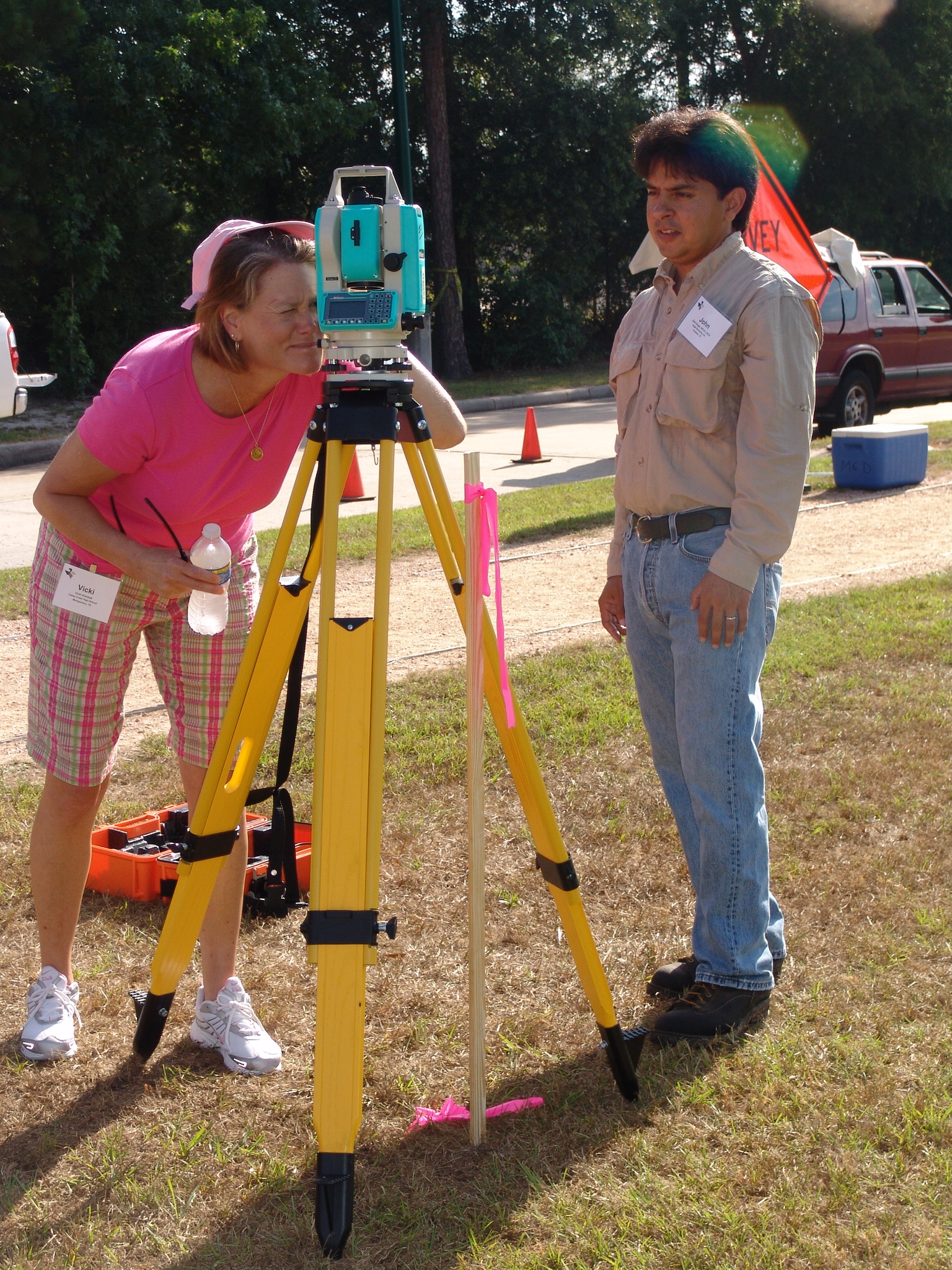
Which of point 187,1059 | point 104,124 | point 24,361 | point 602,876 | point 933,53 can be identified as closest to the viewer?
point 187,1059

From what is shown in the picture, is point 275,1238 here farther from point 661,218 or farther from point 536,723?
point 536,723

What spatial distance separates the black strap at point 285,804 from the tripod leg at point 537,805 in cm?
26

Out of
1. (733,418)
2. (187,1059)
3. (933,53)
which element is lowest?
(187,1059)

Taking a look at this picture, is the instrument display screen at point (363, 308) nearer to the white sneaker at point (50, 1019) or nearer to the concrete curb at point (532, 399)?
the white sneaker at point (50, 1019)

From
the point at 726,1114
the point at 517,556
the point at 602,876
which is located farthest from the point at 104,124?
the point at 726,1114

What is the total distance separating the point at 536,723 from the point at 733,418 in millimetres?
2419

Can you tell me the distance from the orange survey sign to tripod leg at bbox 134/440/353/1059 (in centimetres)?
797

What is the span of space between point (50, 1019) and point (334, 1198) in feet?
3.45

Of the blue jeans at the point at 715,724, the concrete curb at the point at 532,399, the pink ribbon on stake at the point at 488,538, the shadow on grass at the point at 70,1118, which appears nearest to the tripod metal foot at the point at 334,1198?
the shadow on grass at the point at 70,1118

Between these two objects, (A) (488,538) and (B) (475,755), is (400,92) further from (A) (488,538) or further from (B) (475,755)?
(B) (475,755)

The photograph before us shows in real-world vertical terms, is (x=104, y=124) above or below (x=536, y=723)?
above

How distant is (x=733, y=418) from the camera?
108 inches

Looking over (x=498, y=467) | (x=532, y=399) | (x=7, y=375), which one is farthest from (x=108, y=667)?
(x=532, y=399)

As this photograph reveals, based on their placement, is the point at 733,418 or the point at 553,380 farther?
the point at 553,380
